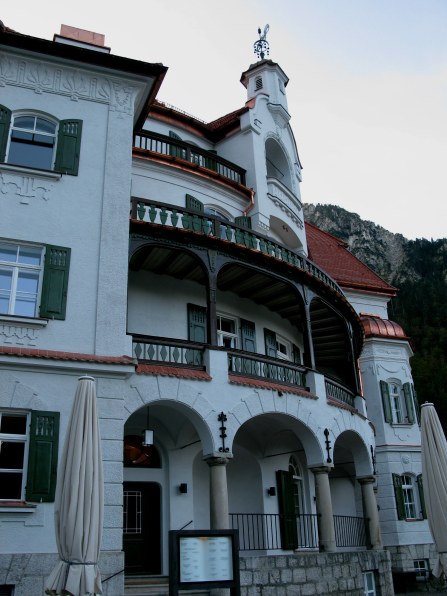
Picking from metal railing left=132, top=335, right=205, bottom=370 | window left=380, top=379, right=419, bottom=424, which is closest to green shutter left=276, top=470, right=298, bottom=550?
metal railing left=132, top=335, right=205, bottom=370

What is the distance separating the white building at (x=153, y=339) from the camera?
489 inches

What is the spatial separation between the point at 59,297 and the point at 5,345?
1.49m

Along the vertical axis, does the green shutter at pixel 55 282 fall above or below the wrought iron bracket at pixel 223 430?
above

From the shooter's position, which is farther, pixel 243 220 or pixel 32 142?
pixel 243 220

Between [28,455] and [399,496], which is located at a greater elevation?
[399,496]

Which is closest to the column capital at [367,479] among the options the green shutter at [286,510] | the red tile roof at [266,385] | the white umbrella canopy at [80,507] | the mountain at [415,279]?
the green shutter at [286,510]

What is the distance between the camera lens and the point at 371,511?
19984 mm

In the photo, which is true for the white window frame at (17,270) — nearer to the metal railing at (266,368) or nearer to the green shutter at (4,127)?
the green shutter at (4,127)

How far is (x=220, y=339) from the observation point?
1886cm

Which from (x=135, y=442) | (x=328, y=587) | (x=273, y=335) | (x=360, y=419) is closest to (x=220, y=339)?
(x=273, y=335)

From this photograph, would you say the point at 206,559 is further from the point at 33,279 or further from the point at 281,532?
the point at 281,532

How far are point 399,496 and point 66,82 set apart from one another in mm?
20694

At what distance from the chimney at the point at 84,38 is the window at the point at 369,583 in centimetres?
1604

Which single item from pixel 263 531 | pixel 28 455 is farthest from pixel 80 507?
pixel 263 531
